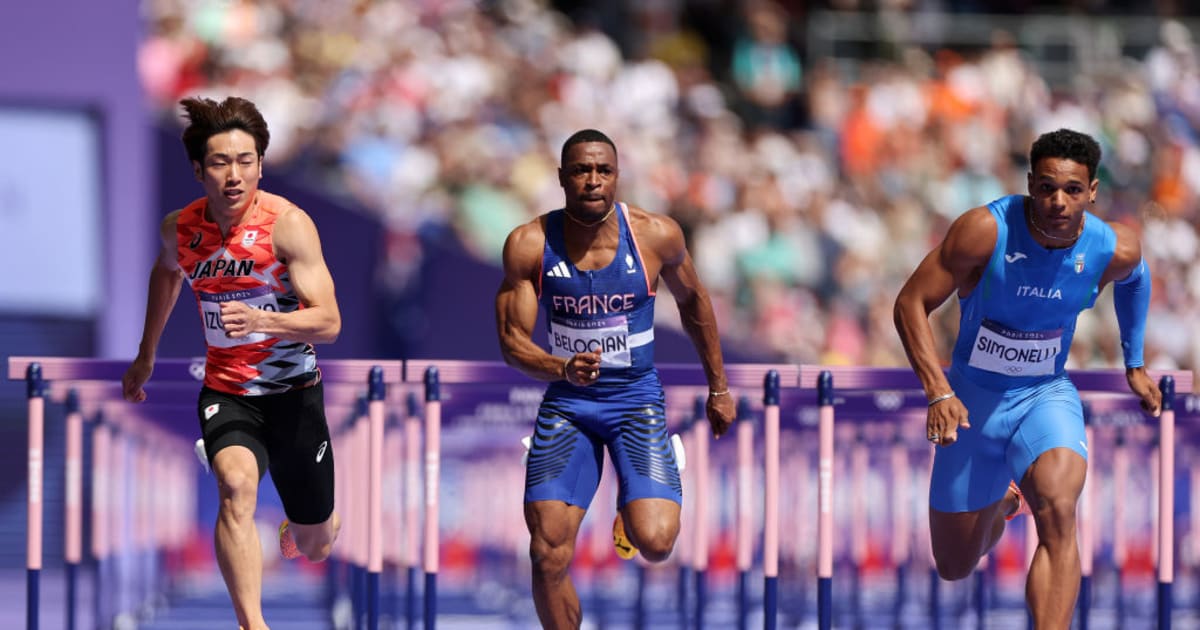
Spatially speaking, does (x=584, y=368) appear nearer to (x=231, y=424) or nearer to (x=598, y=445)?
(x=598, y=445)

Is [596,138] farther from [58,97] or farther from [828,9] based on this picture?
[828,9]

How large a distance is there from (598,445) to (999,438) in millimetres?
1683

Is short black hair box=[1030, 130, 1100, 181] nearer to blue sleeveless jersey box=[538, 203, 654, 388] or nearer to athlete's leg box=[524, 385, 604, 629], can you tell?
blue sleeveless jersey box=[538, 203, 654, 388]

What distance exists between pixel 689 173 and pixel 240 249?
893 centimetres

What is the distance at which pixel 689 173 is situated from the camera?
1584 cm

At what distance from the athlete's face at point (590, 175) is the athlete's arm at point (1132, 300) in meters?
2.13

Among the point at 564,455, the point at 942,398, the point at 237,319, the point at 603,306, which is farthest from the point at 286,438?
the point at 942,398

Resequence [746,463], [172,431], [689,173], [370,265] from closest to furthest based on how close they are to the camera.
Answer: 1. [746,463]
2. [172,431]
3. [370,265]
4. [689,173]

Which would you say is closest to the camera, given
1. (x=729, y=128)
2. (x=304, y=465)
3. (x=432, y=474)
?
(x=304, y=465)

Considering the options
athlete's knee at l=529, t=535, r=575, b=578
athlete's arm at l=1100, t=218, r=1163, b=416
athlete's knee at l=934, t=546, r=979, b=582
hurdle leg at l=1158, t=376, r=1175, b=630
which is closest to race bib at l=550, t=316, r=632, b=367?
athlete's knee at l=529, t=535, r=575, b=578

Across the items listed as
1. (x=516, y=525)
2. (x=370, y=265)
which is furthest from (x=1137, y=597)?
(x=370, y=265)

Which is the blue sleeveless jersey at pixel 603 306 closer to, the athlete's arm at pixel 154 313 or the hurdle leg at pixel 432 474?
the hurdle leg at pixel 432 474

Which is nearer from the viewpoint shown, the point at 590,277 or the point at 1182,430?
the point at 590,277

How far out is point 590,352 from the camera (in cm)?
724
